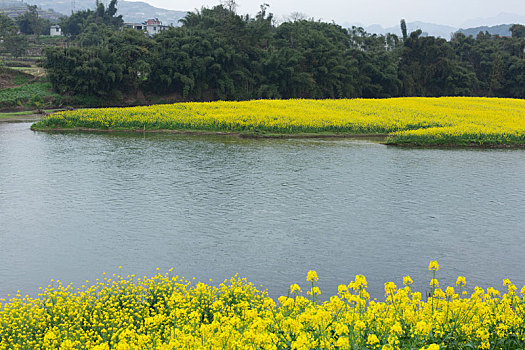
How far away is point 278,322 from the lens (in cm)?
775

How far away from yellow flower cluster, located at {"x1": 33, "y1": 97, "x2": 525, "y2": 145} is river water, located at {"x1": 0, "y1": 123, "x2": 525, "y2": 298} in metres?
5.54

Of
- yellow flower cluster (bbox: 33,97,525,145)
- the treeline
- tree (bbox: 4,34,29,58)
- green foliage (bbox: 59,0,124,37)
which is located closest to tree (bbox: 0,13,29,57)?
tree (bbox: 4,34,29,58)

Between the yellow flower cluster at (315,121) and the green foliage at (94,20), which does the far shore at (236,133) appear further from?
the green foliage at (94,20)

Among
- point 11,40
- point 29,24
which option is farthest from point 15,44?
point 29,24

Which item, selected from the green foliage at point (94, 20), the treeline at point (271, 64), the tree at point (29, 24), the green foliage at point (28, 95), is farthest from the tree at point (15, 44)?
the green foliage at point (28, 95)

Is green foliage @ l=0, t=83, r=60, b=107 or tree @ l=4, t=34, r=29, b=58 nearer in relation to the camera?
green foliage @ l=0, t=83, r=60, b=107

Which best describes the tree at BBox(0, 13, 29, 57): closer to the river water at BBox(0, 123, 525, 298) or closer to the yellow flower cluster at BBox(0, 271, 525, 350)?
the river water at BBox(0, 123, 525, 298)

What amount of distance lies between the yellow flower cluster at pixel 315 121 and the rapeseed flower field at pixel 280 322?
85.3ft

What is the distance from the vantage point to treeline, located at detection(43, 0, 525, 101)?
54.3 meters

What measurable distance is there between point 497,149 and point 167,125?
21330mm

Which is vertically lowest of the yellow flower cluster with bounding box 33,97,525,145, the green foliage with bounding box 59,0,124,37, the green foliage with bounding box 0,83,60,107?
the yellow flower cluster with bounding box 33,97,525,145

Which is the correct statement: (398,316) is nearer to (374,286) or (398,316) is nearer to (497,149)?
(374,286)

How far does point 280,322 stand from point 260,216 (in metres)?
9.46

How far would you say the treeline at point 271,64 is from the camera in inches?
2139
